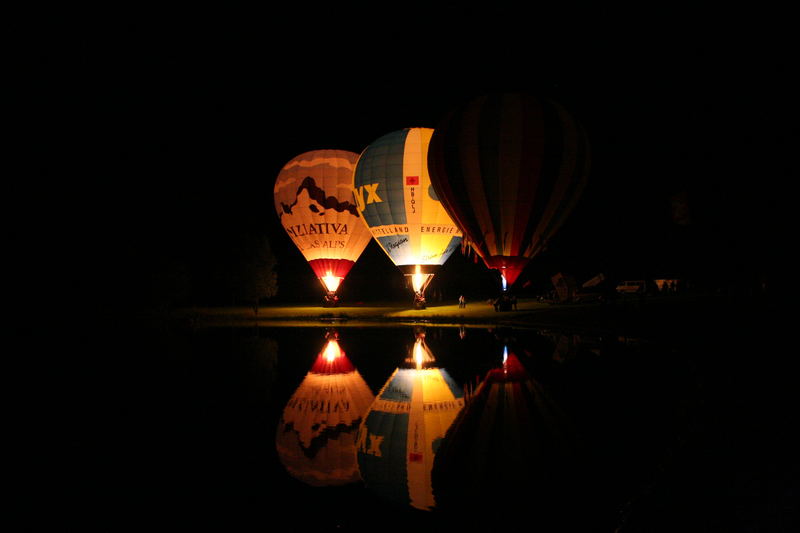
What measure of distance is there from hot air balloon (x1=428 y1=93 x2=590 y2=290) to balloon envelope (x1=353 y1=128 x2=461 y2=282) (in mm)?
5846

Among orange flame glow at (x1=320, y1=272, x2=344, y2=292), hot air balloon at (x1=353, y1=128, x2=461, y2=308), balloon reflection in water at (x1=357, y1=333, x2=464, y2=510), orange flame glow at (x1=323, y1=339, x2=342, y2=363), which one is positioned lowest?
orange flame glow at (x1=323, y1=339, x2=342, y2=363)

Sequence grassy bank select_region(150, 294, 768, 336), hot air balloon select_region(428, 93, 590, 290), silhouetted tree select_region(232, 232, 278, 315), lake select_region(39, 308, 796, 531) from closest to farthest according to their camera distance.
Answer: lake select_region(39, 308, 796, 531) < grassy bank select_region(150, 294, 768, 336) < hot air balloon select_region(428, 93, 590, 290) < silhouetted tree select_region(232, 232, 278, 315)

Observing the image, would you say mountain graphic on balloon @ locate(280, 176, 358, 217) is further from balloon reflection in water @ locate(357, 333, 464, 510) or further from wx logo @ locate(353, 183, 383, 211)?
balloon reflection in water @ locate(357, 333, 464, 510)

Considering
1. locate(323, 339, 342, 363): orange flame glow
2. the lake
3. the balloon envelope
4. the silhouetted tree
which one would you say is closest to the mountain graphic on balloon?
the balloon envelope

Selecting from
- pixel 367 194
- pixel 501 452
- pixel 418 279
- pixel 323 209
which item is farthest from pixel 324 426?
pixel 323 209

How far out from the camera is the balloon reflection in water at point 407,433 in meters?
5.75

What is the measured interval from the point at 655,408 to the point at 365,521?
4898 millimetres

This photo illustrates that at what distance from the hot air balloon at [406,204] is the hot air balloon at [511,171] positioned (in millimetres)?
5857

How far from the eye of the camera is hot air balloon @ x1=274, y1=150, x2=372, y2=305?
36.2 meters

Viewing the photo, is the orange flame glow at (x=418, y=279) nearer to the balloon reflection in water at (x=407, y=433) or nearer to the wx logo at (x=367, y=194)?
the wx logo at (x=367, y=194)

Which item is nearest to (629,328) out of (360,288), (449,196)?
(449,196)

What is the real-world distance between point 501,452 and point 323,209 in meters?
30.3

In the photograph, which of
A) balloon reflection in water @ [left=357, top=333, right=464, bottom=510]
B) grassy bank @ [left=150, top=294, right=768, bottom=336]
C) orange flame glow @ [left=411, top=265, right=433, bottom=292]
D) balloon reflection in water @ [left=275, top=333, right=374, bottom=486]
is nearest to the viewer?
balloon reflection in water @ [left=357, top=333, right=464, bottom=510]

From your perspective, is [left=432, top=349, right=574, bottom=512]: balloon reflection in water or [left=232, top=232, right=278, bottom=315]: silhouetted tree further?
[left=232, top=232, right=278, bottom=315]: silhouetted tree
